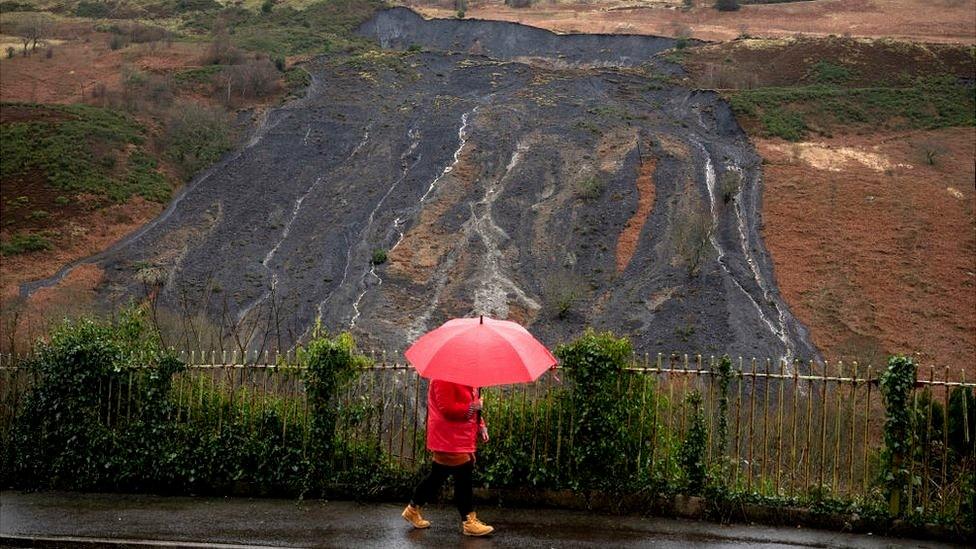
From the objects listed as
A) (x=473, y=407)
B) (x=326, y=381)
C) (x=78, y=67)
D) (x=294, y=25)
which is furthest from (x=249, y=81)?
(x=473, y=407)

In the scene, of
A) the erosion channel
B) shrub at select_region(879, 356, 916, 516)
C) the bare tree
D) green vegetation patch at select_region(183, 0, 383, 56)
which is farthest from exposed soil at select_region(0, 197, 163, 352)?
the bare tree

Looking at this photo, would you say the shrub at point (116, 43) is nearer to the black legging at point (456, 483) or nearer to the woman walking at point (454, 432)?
the black legging at point (456, 483)

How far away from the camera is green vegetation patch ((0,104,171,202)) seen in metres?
38.3

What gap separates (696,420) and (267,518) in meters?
4.14

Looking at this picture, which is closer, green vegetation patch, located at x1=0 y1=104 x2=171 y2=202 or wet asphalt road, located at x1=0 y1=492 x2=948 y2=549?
wet asphalt road, located at x1=0 y1=492 x2=948 y2=549

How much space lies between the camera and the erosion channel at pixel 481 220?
27828mm

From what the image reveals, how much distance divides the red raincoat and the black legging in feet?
0.68

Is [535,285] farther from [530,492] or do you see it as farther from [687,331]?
[530,492]

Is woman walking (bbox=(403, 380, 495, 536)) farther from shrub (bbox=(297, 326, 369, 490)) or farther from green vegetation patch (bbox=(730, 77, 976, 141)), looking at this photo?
green vegetation patch (bbox=(730, 77, 976, 141))

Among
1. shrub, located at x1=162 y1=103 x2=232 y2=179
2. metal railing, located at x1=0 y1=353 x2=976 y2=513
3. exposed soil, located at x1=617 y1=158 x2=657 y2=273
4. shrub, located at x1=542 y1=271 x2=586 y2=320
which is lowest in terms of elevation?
metal railing, located at x1=0 y1=353 x2=976 y2=513

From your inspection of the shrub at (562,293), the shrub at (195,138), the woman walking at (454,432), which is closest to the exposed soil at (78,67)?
the shrub at (195,138)

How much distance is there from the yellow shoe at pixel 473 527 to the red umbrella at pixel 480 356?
5.00 feet

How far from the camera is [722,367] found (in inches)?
340

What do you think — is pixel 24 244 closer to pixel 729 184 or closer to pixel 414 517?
pixel 729 184
